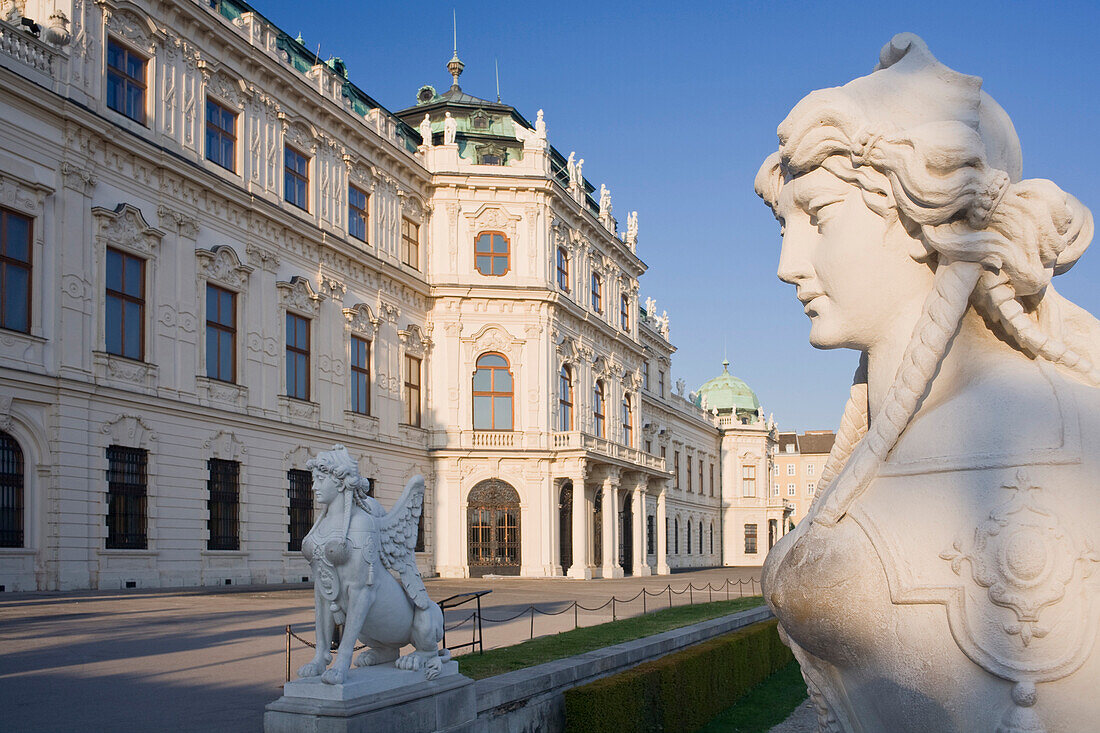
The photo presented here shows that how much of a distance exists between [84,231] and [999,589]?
22.7 metres

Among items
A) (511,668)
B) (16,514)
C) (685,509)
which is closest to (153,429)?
(16,514)

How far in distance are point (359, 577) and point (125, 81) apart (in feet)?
66.1

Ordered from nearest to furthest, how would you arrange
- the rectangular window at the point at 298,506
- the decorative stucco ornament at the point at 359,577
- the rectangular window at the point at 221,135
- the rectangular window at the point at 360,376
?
the decorative stucco ornament at the point at 359,577, the rectangular window at the point at 221,135, the rectangular window at the point at 298,506, the rectangular window at the point at 360,376

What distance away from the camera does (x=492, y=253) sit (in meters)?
38.0

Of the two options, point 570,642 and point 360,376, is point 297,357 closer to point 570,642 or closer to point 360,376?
point 360,376

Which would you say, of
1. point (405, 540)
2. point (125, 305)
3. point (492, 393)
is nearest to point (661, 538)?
point (492, 393)

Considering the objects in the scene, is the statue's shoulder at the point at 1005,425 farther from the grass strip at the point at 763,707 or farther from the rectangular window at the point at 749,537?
the rectangular window at the point at 749,537

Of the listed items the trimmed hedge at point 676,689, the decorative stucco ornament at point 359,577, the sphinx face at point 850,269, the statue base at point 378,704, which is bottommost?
the trimmed hedge at point 676,689

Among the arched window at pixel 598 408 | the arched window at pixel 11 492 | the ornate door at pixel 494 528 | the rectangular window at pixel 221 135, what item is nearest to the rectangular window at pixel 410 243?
the ornate door at pixel 494 528

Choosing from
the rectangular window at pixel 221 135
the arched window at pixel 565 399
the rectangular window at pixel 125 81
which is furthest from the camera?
the arched window at pixel 565 399

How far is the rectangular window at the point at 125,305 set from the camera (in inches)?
869

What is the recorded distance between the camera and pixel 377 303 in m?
33.6

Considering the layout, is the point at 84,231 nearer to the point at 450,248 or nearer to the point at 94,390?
the point at 94,390

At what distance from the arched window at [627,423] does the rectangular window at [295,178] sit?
73.2 ft
